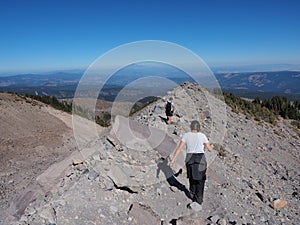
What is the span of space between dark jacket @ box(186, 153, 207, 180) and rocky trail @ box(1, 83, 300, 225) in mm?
1072

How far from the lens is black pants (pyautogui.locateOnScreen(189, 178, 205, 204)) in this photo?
27.3ft

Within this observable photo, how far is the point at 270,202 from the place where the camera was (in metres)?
10.4

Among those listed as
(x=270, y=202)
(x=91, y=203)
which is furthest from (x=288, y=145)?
(x=91, y=203)

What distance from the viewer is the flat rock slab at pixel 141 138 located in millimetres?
11148

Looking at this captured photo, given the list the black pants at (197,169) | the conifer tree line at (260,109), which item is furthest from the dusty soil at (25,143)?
the conifer tree line at (260,109)

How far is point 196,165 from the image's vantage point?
26.5ft

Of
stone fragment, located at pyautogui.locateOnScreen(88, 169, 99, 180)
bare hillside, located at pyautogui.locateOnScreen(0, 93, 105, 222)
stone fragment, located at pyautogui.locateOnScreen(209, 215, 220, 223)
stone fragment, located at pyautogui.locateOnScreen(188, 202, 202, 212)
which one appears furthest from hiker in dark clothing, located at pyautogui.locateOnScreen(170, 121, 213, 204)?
bare hillside, located at pyautogui.locateOnScreen(0, 93, 105, 222)

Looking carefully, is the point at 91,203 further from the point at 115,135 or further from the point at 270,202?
the point at 270,202

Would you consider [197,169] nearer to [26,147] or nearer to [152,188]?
[152,188]

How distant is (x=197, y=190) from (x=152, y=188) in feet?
5.03

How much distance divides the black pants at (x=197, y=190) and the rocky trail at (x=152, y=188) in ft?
0.90

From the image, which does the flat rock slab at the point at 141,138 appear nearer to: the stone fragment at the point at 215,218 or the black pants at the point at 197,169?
the black pants at the point at 197,169

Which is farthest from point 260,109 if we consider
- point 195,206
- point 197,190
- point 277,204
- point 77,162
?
point 77,162

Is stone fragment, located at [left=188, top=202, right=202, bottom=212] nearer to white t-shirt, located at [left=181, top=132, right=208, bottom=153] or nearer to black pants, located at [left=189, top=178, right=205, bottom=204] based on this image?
black pants, located at [left=189, top=178, right=205, bottom=204]
